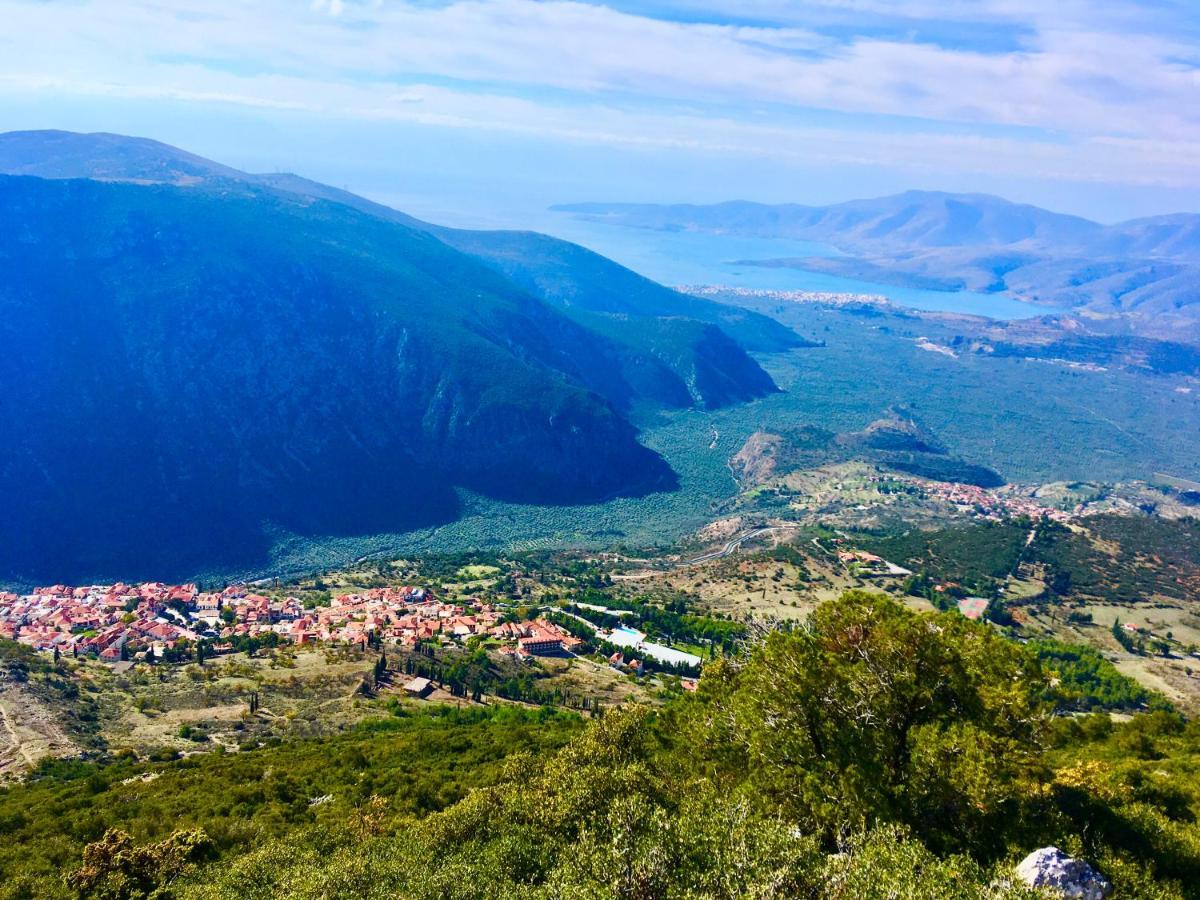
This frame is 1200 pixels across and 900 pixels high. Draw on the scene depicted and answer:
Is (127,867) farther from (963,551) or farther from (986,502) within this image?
(986,502)

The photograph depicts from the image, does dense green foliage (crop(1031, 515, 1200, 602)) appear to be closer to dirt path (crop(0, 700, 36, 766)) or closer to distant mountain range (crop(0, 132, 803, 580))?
distant mountain range (crop(0, 132, 803, 580))

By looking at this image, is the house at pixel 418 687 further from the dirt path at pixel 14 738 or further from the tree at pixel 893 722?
the tree at pixel 893 722

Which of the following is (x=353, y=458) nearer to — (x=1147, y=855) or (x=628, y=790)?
(x=628, y=790)

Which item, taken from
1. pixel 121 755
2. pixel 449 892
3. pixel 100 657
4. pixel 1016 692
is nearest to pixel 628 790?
pixel 449 892

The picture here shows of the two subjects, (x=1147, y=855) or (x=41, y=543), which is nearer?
(x=1147, y=855)

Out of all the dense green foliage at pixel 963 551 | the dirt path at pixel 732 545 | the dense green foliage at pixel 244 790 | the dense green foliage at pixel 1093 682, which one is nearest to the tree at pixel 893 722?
the dense green foliage at pixel 244 790

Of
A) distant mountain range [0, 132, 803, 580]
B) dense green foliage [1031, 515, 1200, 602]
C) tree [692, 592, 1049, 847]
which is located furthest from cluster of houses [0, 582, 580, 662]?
dense green foliage [1031, 515, 1200, 602]
